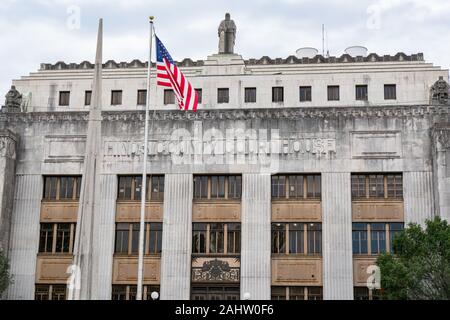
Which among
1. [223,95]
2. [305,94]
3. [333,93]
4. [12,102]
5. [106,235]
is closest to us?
[106,235]

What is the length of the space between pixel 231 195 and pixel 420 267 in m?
14.9

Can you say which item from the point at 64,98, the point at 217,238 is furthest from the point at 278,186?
the point at 64,98

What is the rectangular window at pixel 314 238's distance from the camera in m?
44.6

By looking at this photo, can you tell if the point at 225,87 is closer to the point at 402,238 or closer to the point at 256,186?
the point at 256,186

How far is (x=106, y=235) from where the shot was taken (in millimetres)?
45562

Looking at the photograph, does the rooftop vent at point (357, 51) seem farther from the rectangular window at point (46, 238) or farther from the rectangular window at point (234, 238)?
the rectangular window at point (46, 238)

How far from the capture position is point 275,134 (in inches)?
1822

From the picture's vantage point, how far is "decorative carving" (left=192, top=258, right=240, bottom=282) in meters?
44.5

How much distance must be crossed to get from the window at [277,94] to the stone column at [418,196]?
1427 centimetres

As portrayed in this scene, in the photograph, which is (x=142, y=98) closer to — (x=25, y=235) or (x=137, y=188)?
(x=137, y=188)

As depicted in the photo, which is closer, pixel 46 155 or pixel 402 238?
pixel 402 238

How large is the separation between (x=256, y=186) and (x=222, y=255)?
513 cm

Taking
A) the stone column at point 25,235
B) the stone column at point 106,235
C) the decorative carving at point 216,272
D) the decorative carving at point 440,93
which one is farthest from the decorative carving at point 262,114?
the decorative carving at point 216,272
